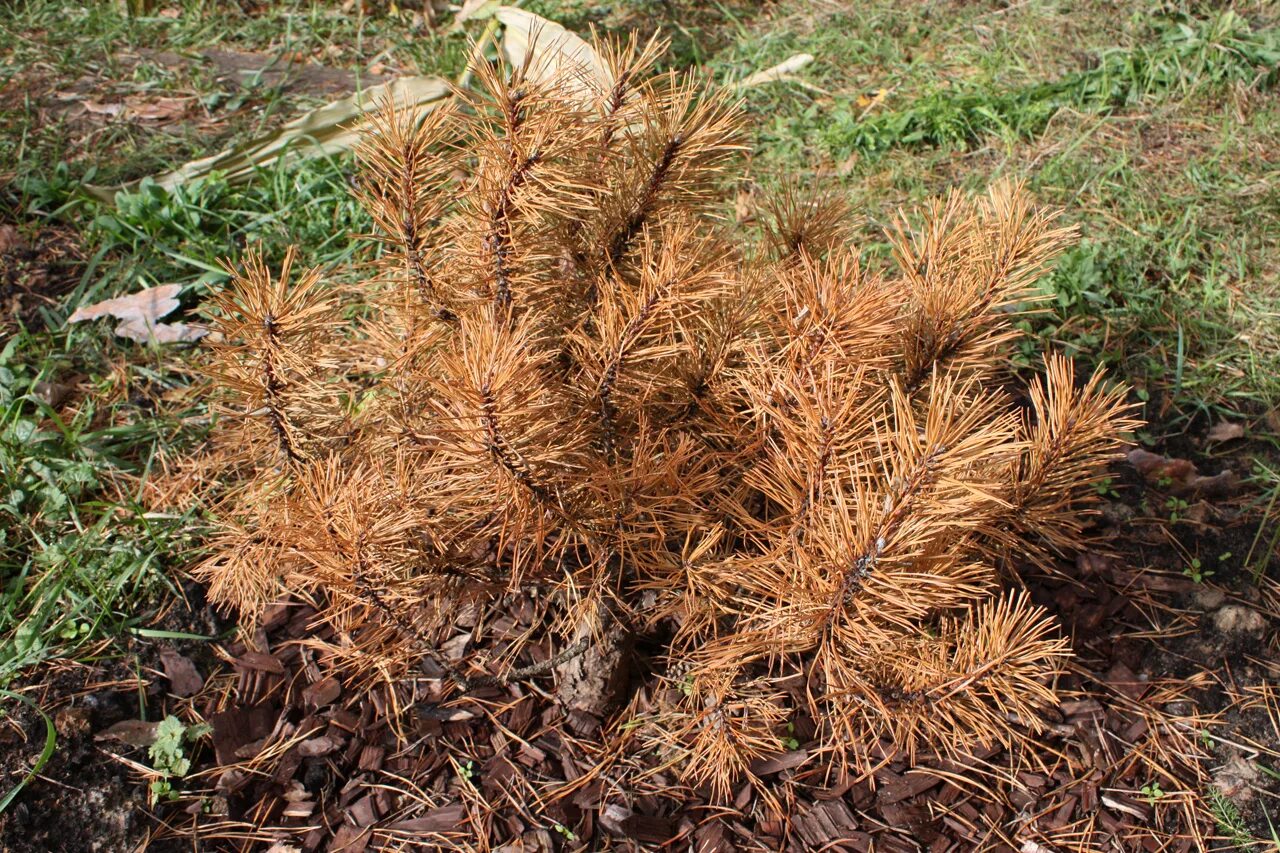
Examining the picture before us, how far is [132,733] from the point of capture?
210cm

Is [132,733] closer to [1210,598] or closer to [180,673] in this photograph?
[180,673]

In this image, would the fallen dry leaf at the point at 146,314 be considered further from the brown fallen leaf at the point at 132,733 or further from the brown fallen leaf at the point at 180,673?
the brown fallen leaf at the point at 132,733

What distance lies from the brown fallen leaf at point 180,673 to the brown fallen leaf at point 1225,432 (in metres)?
2.61

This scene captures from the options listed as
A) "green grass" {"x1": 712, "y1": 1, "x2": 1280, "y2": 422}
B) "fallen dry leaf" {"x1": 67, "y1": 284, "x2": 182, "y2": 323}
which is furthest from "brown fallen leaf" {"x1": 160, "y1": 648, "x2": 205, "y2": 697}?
"green grass" {"x1": 712, "y1": 1, "x2": 1280, "y2": 422}

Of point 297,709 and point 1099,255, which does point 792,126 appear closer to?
point 1099,255

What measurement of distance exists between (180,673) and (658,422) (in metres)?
1.24

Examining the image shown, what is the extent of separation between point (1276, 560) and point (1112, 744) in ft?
2.40

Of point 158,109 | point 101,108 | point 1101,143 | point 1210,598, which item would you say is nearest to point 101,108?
point 101,108

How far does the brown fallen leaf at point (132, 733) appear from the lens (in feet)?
6.85

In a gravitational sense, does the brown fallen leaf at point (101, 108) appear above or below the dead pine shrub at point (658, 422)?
below

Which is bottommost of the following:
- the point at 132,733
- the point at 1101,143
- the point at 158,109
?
the point at 132,733

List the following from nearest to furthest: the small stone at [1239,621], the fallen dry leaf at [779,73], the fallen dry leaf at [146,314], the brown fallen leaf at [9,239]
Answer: the small stone at [1239,621]
the fallen dry leaf at [146,314]
the brown fallen leaf at [9,239]
the fallen dry leaf at [779,73]

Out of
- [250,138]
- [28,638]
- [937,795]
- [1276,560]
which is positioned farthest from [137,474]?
[1276,560]

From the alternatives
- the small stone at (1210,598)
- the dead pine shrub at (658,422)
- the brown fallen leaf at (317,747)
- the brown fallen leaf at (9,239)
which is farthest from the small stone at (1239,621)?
the brown fallen leaf at (9,239)
